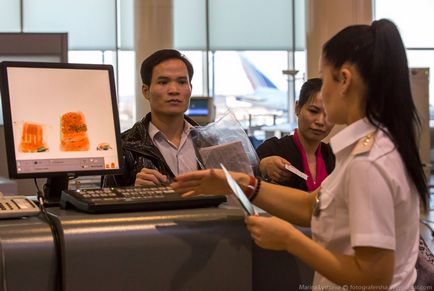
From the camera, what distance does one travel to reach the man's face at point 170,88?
2.56 meters

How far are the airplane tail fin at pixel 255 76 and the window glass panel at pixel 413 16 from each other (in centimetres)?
235

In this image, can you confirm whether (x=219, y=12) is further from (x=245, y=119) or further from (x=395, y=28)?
(x=395, y=28)

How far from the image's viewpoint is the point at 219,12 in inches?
477

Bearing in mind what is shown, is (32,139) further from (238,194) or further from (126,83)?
(126,83)

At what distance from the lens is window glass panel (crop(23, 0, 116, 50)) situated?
11.4 meters

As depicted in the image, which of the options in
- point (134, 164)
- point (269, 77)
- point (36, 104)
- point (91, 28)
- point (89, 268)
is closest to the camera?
point (89, 268)

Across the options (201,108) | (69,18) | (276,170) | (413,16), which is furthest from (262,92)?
(276,170)

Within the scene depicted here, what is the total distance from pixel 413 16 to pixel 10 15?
23.9 ft

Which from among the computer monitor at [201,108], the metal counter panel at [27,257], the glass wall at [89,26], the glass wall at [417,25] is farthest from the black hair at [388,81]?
the glass wall at [417,25]

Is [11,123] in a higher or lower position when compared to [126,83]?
lower

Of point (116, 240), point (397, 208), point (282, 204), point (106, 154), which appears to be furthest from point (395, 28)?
point (106, 154)

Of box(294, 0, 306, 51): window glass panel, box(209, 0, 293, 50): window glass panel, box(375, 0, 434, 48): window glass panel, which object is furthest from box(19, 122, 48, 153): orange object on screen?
box(375, 0, 434, 48): window glass panel

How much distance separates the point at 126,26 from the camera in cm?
1163

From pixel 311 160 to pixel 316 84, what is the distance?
1.04 ft
